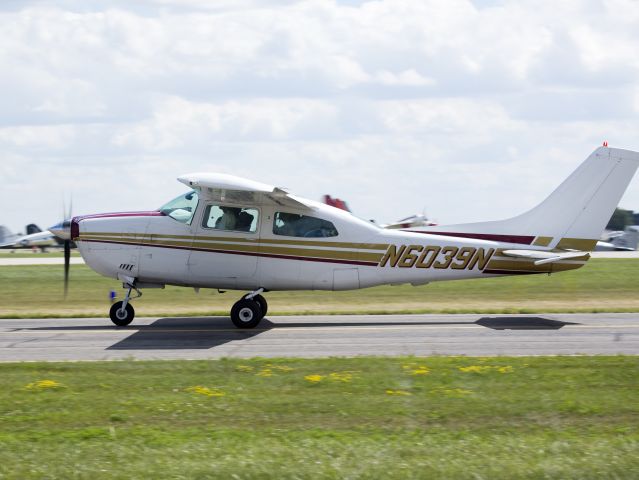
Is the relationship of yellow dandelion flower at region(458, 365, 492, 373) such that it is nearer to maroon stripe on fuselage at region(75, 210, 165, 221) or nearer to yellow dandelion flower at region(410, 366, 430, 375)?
yellow dandelion flower at region(410, 366, 430, 375)

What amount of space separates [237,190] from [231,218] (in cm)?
86

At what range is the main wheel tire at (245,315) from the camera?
1697 centimetres

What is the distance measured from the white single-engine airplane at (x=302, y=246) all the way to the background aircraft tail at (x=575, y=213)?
0.8 inches

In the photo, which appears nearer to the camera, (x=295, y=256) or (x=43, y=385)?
(x=43, y=385)

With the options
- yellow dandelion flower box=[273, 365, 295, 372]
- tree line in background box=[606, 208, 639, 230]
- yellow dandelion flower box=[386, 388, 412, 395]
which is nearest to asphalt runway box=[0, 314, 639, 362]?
yellow dandelion flower box=[273, 365, 295, 372]

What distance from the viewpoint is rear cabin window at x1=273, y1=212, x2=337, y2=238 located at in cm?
1728

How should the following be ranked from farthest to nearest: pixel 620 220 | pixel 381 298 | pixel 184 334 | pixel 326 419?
pixel 620 220
pixel 381 298
pixel 184 334
pixel 326 419

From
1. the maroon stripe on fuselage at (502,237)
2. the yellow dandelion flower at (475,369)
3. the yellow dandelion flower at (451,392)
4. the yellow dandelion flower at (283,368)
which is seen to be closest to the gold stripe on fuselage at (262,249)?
the maroon stripe on fuselage at (502,237)

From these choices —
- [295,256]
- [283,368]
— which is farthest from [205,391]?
[295,256]

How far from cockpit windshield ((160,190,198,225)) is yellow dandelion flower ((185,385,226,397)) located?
24.2 feet

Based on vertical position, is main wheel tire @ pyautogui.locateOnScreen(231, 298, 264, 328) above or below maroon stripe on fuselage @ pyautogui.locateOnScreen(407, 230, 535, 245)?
below

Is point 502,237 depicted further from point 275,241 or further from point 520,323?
point 275,241

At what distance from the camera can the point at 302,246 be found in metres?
17.3

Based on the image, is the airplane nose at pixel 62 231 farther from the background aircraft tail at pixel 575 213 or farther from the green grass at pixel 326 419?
the background aircraft tail at pixel 575 213
